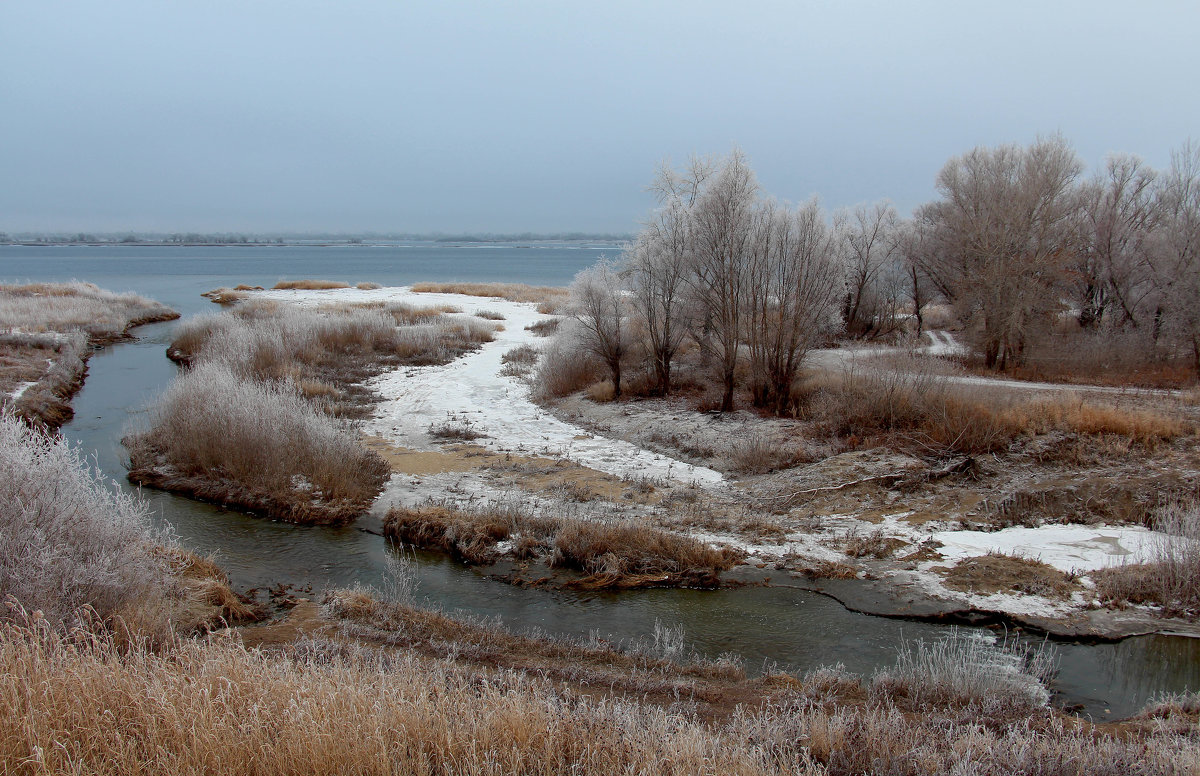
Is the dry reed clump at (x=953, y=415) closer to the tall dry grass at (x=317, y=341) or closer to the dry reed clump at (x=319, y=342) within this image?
the dry reed clump at (x=319, y=342)

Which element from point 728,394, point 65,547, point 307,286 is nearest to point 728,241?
point 728,394

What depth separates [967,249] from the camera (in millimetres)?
24094

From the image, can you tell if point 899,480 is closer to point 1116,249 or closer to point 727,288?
point 727,288

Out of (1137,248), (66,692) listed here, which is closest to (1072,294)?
(1137,248)

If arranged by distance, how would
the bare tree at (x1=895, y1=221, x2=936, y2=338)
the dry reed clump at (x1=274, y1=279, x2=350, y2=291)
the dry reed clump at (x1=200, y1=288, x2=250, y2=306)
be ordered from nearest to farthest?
the bare tree at (x1=895, y1=221, x2=936, y2=338) → the dry reed clump at (x1=200, y1=288, x2=250, y2=306) → the dry reed clump at (x1=274, y1=279, x2=350, y2=291)

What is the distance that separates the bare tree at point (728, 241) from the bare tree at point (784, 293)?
1.09 ft

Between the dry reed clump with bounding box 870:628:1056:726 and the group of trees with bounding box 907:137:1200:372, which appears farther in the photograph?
the group of trees with bounding box 907:137:1200:372

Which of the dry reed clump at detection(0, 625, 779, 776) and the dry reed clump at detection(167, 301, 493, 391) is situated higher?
the dry reed clump at detection(167, 301, 493, 391)

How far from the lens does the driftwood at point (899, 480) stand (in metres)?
11.9

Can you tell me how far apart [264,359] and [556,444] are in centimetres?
1210

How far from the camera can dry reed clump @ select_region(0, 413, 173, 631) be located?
550 centimetres

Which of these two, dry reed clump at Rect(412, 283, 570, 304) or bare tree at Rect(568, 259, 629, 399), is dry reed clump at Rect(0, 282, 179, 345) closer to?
dry reed clump at Rect(412, 283, 570, 304)

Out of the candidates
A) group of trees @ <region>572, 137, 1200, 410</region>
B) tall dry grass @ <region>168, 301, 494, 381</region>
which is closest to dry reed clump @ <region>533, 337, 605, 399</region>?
group of trees @ <region>572, 137, 1200, 410</region>

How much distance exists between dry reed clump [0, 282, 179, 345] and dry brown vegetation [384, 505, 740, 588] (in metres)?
26.7
